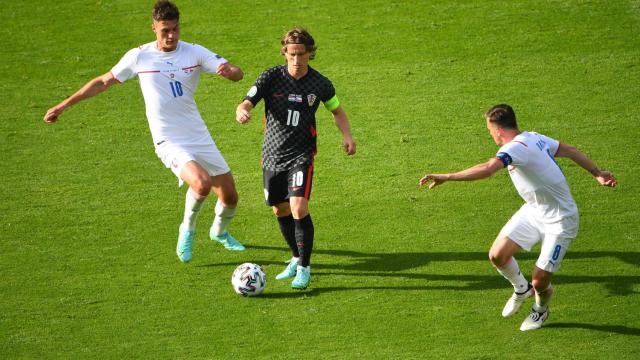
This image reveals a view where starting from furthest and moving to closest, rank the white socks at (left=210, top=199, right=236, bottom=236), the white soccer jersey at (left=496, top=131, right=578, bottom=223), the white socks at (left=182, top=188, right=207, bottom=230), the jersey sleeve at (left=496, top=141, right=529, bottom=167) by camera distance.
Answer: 1. the white socks at (left=210, top=199, right=236, bottom=236)
2. the white socks at (left=182, top=188, right=207, bottom=230)
3. the white soccer jersey at (left=496, top=131, right=578, bottom=223)
4. the jersey sleeve at (left=496, top=141, right=529, bottom=167)

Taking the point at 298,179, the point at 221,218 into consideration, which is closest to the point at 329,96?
the point at 298,179

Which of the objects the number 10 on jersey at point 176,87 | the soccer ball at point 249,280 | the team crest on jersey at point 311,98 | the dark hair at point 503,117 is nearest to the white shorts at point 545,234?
the dark hair at point 503,117

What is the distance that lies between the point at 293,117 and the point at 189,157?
1213mm

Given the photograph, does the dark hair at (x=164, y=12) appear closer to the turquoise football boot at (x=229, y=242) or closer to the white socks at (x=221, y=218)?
the white socks at (x=221, y=218)

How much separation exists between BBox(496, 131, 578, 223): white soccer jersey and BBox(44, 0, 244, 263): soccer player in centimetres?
310

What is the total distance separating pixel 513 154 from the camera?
781 cm

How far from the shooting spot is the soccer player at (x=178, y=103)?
30.3 feet

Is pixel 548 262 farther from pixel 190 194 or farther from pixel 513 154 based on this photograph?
pixel 190 194

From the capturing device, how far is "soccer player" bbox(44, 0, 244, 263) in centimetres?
925

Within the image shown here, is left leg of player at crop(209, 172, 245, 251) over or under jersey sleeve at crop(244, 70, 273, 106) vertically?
under

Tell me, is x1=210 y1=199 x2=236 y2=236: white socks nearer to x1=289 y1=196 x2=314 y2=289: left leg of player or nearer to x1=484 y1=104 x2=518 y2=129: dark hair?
x1=289 y1=196 x2=314 y2=289: left leg of player

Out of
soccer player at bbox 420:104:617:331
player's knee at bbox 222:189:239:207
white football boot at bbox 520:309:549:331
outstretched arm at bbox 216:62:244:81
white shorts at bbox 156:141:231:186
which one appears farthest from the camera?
player's knee at bbox 222:189:239:207

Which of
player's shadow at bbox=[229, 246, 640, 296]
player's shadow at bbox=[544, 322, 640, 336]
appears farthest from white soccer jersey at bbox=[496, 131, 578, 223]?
player's shadow at bbox=[229, 246, 640, 296]

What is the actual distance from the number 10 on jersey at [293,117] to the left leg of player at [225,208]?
1.06 metres
